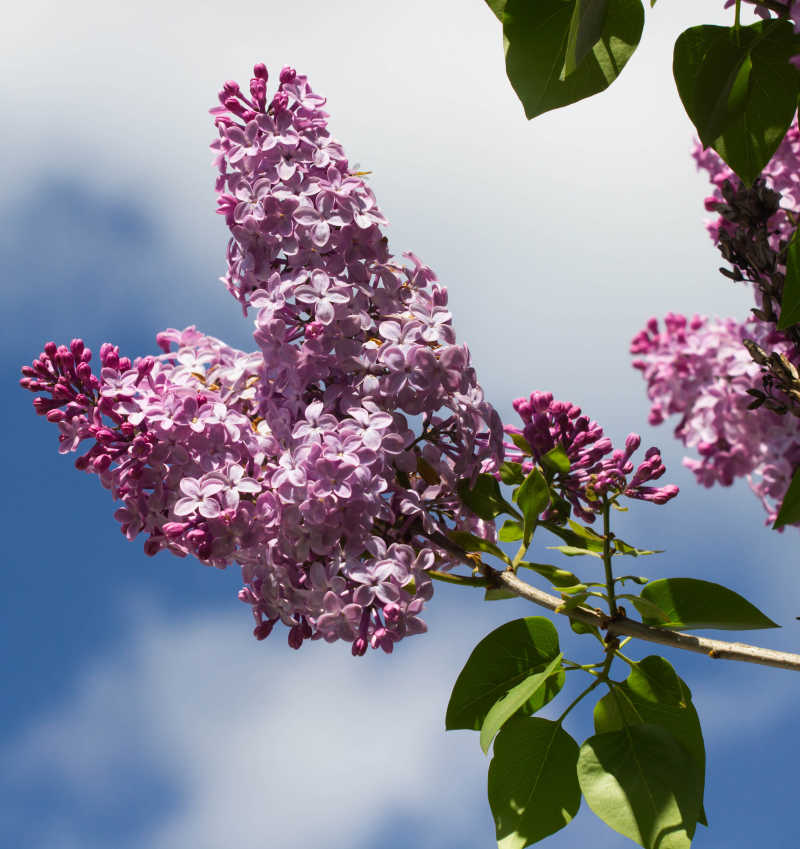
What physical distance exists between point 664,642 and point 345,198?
39.0 inches

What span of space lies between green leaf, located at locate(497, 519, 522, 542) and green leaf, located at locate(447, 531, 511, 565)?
0.16 metres

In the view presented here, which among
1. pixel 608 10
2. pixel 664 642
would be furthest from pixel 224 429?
pixel 608 10

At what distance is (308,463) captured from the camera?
5.53 ft

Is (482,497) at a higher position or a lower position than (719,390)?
lower

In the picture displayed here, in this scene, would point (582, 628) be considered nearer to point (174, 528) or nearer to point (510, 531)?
point (510, 531)

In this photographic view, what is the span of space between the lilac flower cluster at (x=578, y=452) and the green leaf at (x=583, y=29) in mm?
678

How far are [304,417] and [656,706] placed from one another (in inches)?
33.9

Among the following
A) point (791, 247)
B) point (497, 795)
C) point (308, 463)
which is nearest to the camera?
point (308, 463)

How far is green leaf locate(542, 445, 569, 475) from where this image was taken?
78.7 inches

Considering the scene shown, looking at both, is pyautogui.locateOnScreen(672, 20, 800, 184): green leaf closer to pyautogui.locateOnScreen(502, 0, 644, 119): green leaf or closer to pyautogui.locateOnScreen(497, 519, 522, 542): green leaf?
pyautogui.locateOnScreen(502, 0, 644, 119): green leaf

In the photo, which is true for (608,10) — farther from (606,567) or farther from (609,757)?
(609,757)

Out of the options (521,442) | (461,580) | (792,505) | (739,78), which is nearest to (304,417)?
(461,580)

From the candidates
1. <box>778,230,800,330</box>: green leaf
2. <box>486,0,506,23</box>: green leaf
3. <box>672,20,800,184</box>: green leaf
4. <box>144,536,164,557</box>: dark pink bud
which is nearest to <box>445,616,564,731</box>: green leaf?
<box>144,536,164,557</box>: dark pink bud

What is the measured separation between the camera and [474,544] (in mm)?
1818
